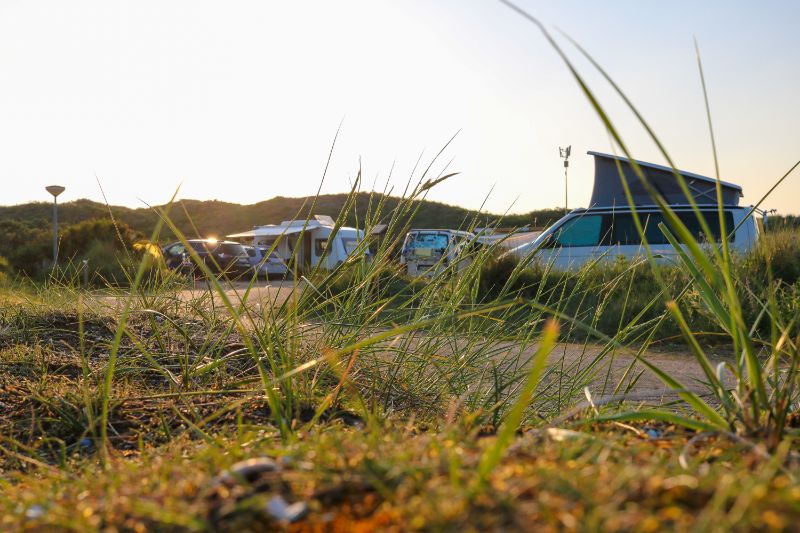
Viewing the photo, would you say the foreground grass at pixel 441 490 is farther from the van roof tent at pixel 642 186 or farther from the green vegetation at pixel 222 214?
the green vegetation at pixel 222 214

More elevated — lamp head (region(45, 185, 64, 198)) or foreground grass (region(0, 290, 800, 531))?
lamp head (region(45, 185, 64, 198))

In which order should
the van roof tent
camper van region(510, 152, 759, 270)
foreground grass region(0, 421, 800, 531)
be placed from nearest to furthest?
foreground grass region(0, 421, 800, 531) < camper van region(510, 152, 759, 270) < the van roof tent

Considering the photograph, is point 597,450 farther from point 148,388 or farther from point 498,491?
point 148,388

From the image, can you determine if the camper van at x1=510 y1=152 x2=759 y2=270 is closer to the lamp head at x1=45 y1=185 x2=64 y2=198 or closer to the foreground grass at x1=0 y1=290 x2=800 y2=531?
the foreground grass at x1=0 y1=290 x2=800 y2=531

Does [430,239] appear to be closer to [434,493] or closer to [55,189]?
[55,189]

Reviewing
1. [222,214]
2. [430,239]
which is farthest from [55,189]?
[222,214]

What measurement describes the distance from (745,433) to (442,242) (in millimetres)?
14653

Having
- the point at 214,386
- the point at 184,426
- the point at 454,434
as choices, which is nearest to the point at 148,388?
the point at 214,386

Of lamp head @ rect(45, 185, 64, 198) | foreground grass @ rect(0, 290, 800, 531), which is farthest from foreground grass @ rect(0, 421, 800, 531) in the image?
lamp head @ rect(45, 185, 64, 198)

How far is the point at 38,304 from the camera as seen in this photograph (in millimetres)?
3846

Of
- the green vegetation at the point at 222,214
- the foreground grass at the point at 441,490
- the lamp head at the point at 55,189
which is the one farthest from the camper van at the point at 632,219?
the green vegetation at the point at 222,214

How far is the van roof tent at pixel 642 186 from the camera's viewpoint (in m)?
12.7

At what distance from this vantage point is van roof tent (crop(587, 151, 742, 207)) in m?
12.7

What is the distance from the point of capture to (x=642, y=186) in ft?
44.4
